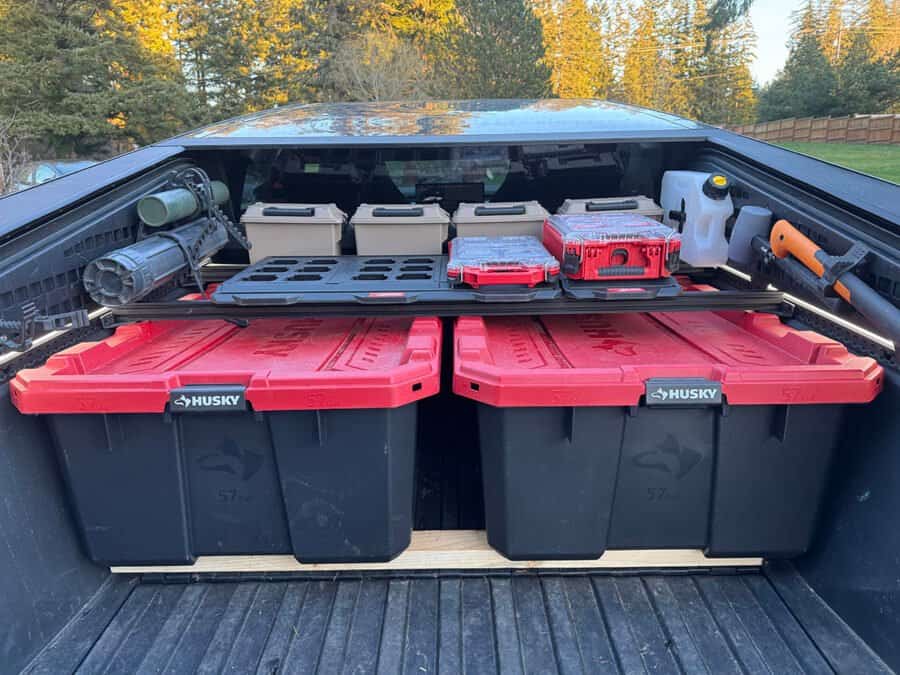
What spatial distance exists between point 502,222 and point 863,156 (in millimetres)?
19854

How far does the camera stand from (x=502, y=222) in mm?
2469

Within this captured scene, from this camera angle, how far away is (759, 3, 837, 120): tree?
21.8m

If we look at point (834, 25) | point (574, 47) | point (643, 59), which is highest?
point (834, 25)

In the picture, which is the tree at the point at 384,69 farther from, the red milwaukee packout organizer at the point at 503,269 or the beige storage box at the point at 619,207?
the red milwaukee packout organizer at the point at 503,269

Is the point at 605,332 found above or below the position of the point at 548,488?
above

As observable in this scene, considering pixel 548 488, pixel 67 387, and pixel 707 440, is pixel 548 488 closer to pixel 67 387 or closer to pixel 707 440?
pixel 707 440

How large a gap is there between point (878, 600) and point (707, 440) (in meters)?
0.52

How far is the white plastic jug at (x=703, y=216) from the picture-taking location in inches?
90.7

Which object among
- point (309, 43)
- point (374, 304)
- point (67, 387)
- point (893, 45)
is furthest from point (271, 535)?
point (893, 45)

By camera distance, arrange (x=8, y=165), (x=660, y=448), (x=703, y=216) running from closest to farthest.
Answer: (x=660, y=448), (x=703, y=216), (x=8, y=165)

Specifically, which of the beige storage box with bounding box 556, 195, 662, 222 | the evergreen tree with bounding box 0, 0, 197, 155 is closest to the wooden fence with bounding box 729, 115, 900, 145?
the evergreen tree with bounding box 0, 0, 197, 155

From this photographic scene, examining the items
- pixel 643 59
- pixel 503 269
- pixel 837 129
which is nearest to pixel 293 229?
pixel 503 269

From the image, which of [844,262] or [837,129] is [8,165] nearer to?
[844,262]

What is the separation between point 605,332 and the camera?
2092 mm
